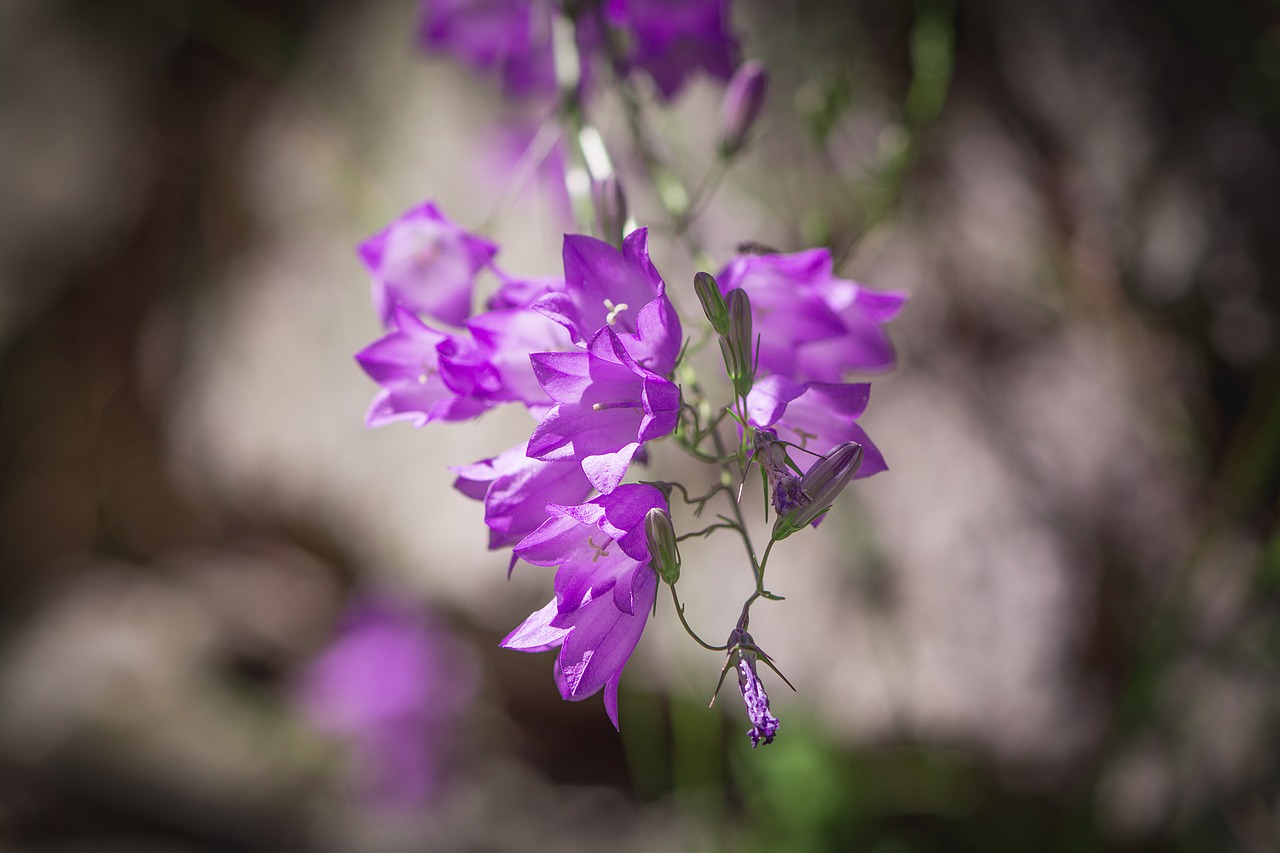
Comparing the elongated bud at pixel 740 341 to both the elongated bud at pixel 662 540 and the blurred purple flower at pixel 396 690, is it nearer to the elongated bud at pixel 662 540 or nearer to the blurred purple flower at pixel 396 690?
the elongated bud at pixel 662 540

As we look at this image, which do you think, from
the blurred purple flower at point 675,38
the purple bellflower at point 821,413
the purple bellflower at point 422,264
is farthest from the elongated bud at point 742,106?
the purple bellflower at point 821,413

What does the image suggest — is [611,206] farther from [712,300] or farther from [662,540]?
[662,540]

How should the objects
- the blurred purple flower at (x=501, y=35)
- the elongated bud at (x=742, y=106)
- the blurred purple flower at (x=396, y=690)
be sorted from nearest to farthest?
the elongated bud at (x=742, y=106), the blurred purple flower at (x=501, y=35), the blurred purple flower at (x=396, y=690)

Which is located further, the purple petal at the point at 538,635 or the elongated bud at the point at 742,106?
the elongated bud at the point at 742,106

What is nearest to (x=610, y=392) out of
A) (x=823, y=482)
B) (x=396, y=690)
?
(x=823, y=482)

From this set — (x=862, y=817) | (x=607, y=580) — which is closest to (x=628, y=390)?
(x=607, y=580)

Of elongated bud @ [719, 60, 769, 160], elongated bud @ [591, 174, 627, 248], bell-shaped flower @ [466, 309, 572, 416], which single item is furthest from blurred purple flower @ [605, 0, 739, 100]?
bell-shaped flower @ [466, 309, 572, 416]

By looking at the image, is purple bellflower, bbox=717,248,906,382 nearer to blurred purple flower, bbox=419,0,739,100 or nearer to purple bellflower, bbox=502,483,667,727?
purple bellflower, bbox=502,483,667,727
